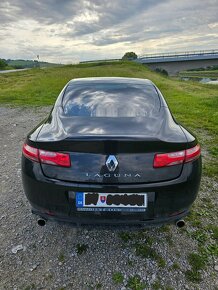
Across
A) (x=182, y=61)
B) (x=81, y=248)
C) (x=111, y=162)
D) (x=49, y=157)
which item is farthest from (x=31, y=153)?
(x=182, y=61)

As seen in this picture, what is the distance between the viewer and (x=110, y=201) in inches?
78.9

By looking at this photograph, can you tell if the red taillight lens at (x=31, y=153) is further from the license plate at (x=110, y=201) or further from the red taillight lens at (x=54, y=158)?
the license plate at (x=110, y=201)

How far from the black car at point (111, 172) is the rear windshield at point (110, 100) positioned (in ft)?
1.36

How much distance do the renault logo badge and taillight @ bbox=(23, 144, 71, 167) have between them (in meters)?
0.31

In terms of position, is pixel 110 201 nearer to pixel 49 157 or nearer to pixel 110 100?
pixel 49 157

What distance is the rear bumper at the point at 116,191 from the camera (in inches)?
78.0

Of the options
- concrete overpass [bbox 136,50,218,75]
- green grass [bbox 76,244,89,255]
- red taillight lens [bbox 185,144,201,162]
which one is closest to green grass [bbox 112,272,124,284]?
green grass [bbox 76,244,89,255]

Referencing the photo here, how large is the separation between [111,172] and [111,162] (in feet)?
0.26

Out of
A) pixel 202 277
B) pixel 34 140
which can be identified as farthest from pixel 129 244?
pixel 34 140

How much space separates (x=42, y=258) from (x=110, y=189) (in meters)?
1.06

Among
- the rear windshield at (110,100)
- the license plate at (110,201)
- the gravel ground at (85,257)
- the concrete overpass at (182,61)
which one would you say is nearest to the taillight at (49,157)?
the license plate at (110,201)

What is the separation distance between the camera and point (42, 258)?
2.38m

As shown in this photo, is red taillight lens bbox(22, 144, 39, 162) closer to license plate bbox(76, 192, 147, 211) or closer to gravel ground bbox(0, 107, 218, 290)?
license plate bbox(76, 192, 147, 211)

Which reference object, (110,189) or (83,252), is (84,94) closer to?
(110,189)
